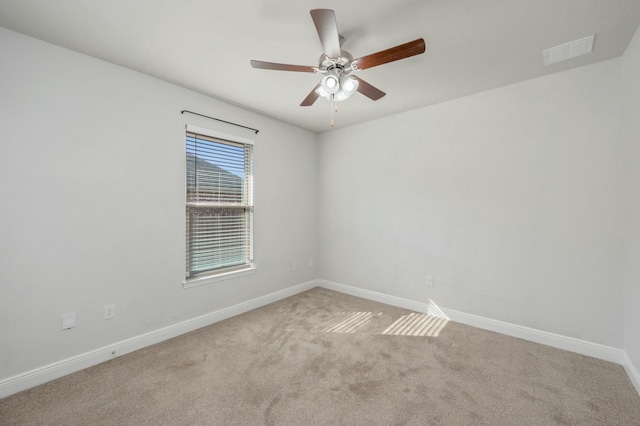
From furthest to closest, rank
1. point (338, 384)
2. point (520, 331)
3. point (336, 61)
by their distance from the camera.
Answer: point (520, 331)
point (338, 384)
point (336, 61)

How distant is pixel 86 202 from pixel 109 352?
1.28 metres

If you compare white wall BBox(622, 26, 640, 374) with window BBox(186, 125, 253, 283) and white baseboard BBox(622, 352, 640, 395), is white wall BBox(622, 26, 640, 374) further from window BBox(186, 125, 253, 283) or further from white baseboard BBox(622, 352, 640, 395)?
window BBox(186, 125, 253, 283)

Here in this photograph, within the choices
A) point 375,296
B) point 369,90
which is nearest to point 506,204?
point 369,90

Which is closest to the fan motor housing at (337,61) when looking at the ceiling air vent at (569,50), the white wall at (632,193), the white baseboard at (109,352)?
the ceiling air vent at (569,50)

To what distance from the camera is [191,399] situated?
71.2 inches

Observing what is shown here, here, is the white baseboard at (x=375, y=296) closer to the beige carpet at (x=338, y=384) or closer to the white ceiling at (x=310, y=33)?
the beige carpet at (x=338, y=384)

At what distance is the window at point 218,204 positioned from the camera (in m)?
2.90

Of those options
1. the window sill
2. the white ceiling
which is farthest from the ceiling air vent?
the window sill

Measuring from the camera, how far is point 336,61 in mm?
1841

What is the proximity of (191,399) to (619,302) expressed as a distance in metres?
3.43

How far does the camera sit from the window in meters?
2.90

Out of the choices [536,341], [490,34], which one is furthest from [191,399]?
[490,34]

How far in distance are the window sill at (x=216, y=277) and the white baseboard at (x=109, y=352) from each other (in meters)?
0.36

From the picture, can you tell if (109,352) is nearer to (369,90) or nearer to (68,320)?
(68,320)
